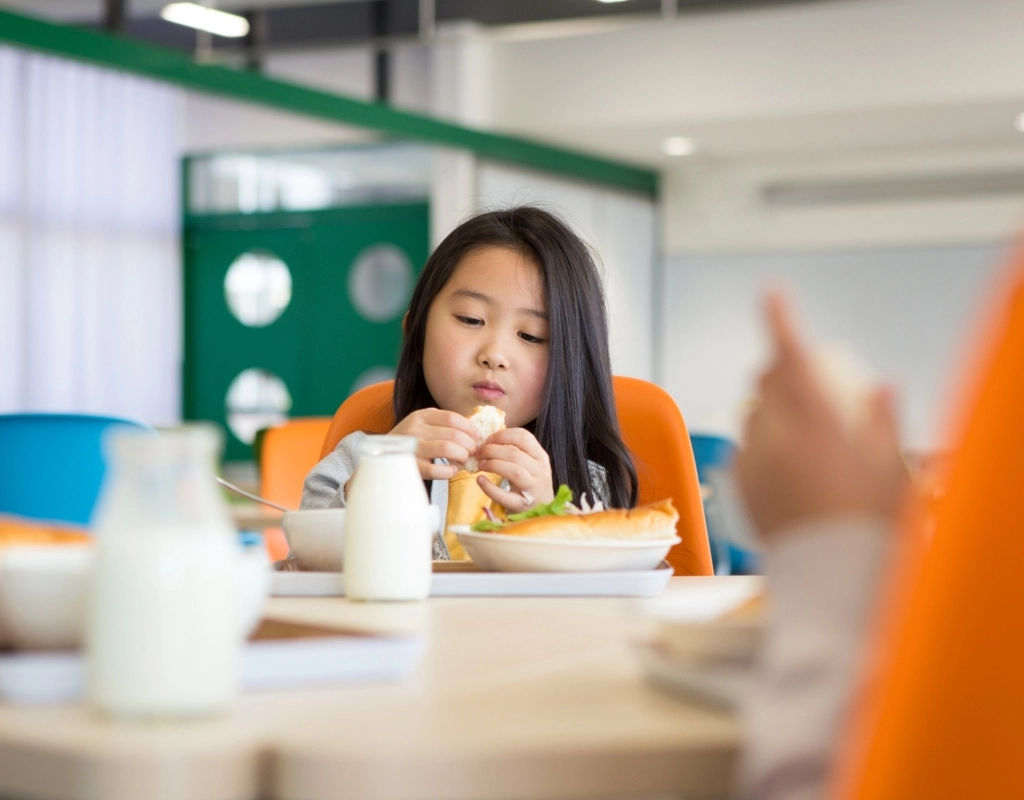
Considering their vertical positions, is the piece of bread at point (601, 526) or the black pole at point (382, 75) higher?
the black pole at point (382, 75)

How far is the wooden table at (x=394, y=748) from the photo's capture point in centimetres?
60

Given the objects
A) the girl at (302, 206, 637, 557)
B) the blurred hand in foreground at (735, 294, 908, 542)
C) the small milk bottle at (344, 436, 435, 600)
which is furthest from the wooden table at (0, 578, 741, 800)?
the girl at (302, 206, 637, 557)

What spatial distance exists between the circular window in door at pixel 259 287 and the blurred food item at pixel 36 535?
6.85m

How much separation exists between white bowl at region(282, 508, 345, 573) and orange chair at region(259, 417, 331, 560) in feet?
3.80

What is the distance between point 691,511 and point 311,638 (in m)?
1.05

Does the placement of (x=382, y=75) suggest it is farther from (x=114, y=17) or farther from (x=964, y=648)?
(x=964, y=648)

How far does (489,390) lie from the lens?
192 centimetres

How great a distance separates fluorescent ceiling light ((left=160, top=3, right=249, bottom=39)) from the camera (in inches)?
199

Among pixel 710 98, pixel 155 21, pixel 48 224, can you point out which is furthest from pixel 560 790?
pixel 710 98

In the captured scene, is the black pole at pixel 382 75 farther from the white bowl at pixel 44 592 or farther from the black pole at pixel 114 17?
the white bowl at pixel 44 592

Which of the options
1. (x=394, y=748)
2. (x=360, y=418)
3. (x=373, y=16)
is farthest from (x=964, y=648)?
(x=373, y=16)

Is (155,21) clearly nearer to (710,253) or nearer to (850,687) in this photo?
(710,253)

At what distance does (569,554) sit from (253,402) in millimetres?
6633

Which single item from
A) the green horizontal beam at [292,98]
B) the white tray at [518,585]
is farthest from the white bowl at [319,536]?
the green horizontal beam at [292,98]
